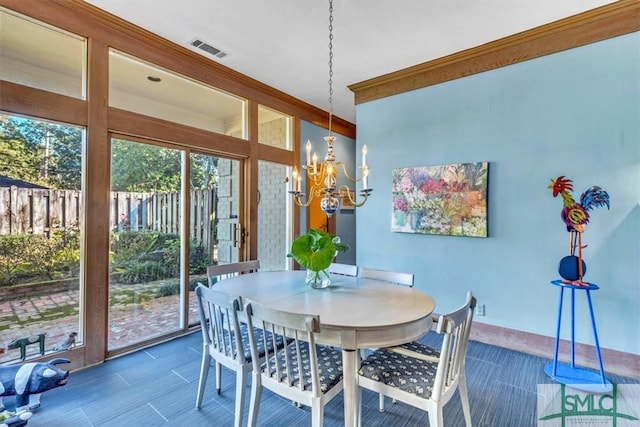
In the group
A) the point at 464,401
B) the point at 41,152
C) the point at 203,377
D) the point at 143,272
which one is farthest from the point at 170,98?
the point at 464,401

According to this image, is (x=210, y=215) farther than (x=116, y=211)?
Yes

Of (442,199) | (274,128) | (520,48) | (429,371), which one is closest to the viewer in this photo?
(429,371)

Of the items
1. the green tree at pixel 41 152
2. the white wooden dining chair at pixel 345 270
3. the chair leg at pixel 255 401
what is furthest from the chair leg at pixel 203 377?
the green tree at pixel 41 152

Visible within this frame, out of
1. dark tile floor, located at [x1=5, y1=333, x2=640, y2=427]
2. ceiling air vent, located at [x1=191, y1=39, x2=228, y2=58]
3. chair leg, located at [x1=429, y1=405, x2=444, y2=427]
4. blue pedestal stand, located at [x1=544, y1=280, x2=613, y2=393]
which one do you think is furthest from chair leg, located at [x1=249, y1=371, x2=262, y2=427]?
ceiling air vent, located at [x1=191, y1=39, x2=228, y2=58]

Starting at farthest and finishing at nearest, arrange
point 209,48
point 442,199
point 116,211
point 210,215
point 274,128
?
1. point 274,128
2. point 210,215
3. point 442,199
4. point 209,48
5. point 116,211

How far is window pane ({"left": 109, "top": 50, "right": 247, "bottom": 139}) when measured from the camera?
2.95 metres

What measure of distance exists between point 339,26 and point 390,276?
92.4 inches

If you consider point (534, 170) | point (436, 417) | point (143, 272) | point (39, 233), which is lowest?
point (436, 417)

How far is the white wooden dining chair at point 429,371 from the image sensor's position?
151cm

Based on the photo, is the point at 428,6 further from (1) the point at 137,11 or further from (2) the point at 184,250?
(2) the point at 184,250

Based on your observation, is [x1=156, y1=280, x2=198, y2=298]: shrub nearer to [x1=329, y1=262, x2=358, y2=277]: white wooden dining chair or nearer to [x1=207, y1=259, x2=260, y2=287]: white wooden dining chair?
[x1=207, y1=259, x2=260, y2=287]: white wooden dining chair

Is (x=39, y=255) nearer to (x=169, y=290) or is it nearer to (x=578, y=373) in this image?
(x=169, y=290)

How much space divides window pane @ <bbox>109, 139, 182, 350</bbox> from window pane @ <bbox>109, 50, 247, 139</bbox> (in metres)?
0.39

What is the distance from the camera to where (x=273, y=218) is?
464 centimetres
